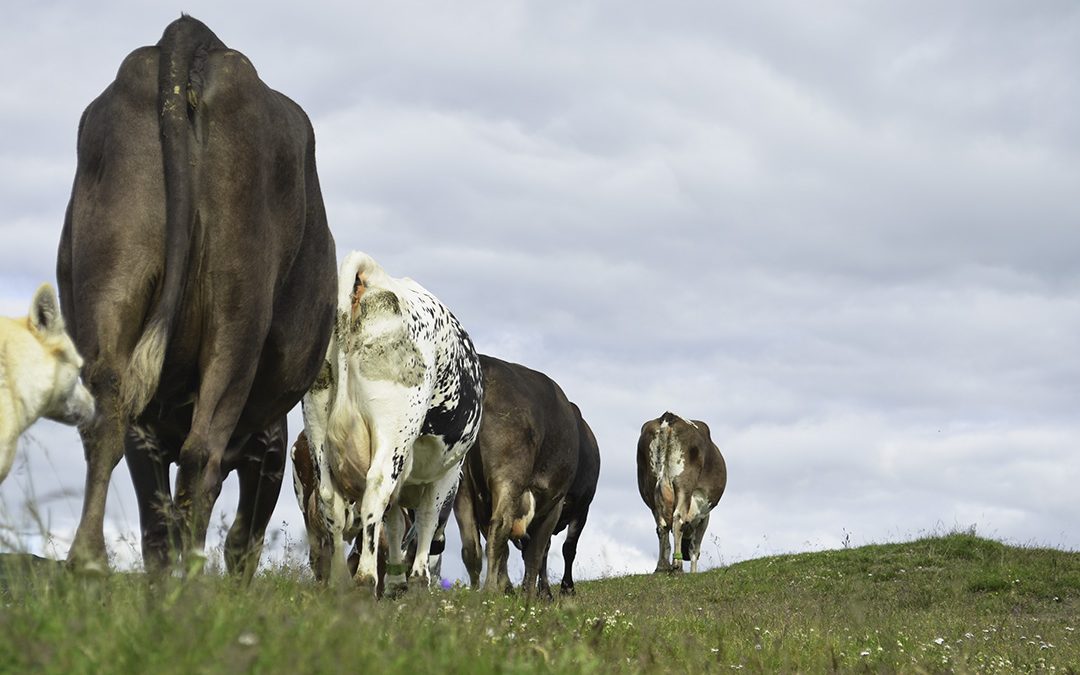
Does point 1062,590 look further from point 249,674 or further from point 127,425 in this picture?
point 249,674

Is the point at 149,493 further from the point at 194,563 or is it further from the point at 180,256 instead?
the point at 194,563

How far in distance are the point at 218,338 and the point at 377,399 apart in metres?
3.36

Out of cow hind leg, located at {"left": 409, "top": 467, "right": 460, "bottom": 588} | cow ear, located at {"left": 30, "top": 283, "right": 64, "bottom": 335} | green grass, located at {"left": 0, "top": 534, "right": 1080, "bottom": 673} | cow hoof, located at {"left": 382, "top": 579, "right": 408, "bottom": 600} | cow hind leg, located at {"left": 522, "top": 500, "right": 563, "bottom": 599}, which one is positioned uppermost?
cow hind leg, located at {"left": 522, "top": 500, "right": 563, "bottom": 599}

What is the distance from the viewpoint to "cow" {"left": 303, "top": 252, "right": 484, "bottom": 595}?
1012 cm

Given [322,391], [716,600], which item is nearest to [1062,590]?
[716,600]

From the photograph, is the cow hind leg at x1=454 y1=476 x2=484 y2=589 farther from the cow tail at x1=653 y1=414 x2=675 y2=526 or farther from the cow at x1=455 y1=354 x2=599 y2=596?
the cow tail at x1=653 y1=414 x2=675 y2=526

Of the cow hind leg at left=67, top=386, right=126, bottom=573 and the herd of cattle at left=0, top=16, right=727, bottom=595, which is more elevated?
the herd of cattle at left=0, top=16, right=727, bottom=595

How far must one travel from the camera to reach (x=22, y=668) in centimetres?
390

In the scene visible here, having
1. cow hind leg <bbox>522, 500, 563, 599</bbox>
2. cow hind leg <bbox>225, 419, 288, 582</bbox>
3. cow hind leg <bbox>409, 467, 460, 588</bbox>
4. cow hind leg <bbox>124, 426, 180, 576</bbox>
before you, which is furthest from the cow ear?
cow hind leg <bbox>522, 500, 563, 599</bbox>

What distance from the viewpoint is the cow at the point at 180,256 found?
635 cm

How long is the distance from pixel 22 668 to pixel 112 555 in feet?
6.29

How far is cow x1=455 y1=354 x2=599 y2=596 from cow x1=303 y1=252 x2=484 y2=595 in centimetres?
424

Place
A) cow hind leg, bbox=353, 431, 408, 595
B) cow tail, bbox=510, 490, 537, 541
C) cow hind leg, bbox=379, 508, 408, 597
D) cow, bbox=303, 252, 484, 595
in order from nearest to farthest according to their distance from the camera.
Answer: cow hind leg, bbox=353, 431, 408, 595
cow, bbox=303, 252, 484, 595
cow hind leg, bbox=379, 508, 408, 597
cow tail, bbox=510, 490, 537, 541

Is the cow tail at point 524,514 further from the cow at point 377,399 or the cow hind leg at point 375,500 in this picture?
the cow hind leg at point 375,500
